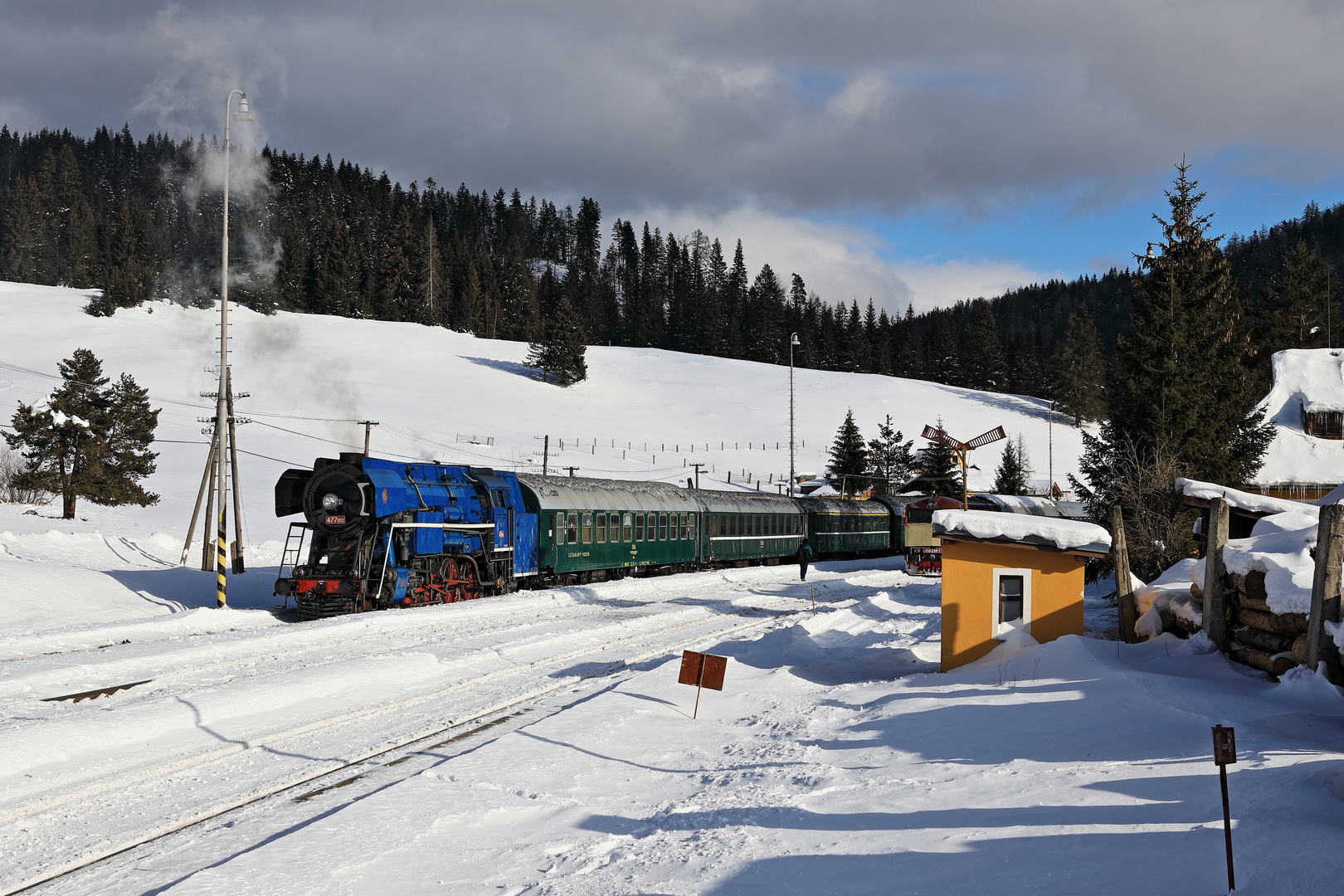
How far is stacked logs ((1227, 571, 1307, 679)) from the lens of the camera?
11.7 m

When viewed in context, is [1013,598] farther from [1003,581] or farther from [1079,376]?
[1079,376]

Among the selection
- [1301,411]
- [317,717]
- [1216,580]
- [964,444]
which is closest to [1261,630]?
[1216,580]

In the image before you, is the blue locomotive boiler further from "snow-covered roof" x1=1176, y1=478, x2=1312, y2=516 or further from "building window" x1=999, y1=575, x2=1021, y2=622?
"snow-covered roof" x1=1176, y1=478, x2=1312, y2=516

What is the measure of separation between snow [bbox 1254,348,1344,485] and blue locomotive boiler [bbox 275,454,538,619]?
27.6 metres

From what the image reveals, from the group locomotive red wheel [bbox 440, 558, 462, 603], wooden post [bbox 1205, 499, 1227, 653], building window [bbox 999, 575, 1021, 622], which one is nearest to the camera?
wooden post [bbox 1205, 499, 1227, 653]

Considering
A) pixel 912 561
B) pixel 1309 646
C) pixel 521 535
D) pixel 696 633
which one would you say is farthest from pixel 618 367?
pixel 1309 646

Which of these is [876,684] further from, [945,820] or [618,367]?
[618,367]

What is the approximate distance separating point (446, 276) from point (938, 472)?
90.0 m

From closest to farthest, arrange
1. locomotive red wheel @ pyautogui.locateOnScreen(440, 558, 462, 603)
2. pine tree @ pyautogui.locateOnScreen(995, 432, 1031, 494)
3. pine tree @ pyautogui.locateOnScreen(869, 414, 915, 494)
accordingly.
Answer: locomotive red wheel @ pyautogui.locateOnScreen(440, 558, 462, 603), pine tree @ pyautogui.locateOnScreen(995, 432, 1031, 494), pine tree @ pyautogui.locateOnScreen(869, 414, 915, 494)

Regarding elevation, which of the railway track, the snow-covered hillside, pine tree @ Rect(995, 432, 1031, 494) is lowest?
the railway track

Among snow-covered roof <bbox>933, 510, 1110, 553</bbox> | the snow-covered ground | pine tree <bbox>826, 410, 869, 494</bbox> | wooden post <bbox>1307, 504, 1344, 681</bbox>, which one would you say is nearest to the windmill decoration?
the snow-covered ground

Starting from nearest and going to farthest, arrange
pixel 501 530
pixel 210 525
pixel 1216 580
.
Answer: pixel 1216 580
pixel 501 530
pixel 210 525

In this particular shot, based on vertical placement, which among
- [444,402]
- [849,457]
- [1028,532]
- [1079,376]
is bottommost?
[1028,532]

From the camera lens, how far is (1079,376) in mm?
113438
